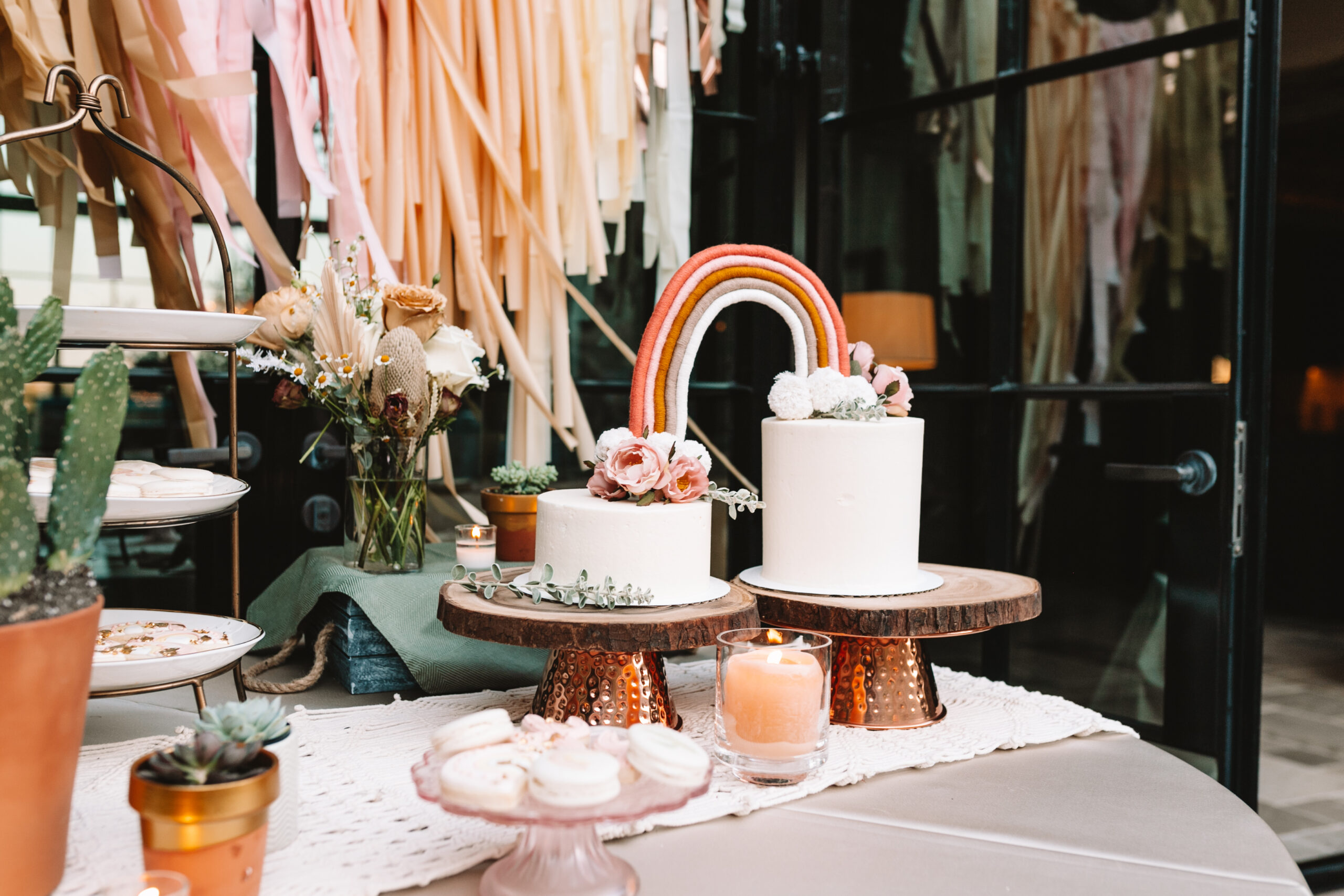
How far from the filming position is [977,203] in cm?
201

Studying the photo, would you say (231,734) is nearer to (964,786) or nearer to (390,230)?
(964,786)

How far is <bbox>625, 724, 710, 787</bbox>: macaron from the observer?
73 cm

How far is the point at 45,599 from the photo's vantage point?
2.30ft

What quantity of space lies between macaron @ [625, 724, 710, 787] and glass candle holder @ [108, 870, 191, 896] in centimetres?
30

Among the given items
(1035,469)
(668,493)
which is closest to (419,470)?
(668,493)

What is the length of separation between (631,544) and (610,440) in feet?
0.39

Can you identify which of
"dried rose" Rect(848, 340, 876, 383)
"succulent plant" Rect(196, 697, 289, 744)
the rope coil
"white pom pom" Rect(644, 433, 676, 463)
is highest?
"dried rose" Rect(848, 340, 876, 383)

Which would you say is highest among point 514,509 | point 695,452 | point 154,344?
point 154,344

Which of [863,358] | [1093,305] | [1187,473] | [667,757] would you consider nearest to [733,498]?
[863,358]

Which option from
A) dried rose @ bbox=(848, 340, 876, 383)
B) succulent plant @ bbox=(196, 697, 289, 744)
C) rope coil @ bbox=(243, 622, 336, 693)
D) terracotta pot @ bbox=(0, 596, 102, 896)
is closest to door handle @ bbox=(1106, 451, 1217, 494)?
dried rose @ bbox=(848, 340, 876, 383)

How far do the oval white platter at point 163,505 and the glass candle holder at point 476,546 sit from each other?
42cm

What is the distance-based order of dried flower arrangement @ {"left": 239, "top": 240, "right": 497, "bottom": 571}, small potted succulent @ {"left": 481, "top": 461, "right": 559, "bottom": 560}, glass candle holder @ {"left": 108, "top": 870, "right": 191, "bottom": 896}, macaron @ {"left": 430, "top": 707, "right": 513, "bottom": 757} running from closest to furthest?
1. glass candle holder @ {"left": 108, "top": 870, "right": 191, "bottom": 896}
2. macaron @ {"left": 430, "top": 707, "right": 513, "bottom": 757}
3. dried flower arrangement @ {"left": 239, "top": 240, "right": 497, "bottom": 571}
4. small potted succulent @ {"left": 481, "top": 461, "right": 559, "bottom": 560}

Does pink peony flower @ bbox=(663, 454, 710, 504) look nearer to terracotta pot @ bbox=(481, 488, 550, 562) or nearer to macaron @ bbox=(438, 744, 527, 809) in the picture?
macaron @ bbox=(438, 744, 527, 809)

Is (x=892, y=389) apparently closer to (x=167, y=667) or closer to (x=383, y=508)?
(x=383, y=508)
